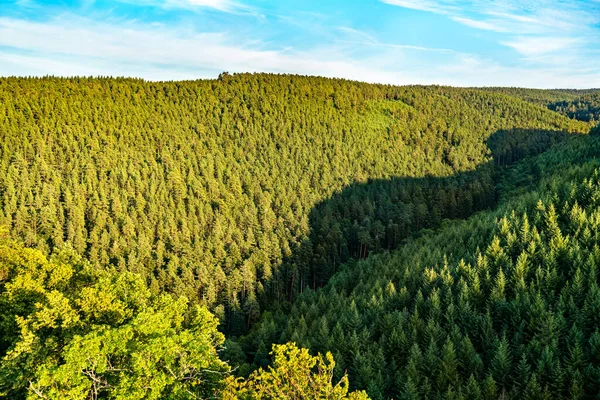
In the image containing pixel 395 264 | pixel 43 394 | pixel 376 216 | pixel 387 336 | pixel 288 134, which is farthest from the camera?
pixel 288 134

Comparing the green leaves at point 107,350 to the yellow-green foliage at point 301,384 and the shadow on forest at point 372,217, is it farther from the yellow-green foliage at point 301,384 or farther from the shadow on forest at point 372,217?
the shadow on forest at point 372,217

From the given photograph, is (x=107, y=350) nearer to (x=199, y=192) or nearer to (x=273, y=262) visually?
(x=273, y=262)

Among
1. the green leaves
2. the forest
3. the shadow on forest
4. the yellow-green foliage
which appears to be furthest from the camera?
the shadow on forest

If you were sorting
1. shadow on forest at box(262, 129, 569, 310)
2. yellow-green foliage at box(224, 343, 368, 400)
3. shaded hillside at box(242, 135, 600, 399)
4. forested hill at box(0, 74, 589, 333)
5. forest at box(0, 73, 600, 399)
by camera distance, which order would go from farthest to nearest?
shadow on forest at box(262, 129, 569, 310), forested hill at box(0, 74, 589, 333), shaded hillside at box(242, 135, 600, 399), forest at box(0, 73, 600, 399), yellow-green foliage at box(224, 343, 368, 400)

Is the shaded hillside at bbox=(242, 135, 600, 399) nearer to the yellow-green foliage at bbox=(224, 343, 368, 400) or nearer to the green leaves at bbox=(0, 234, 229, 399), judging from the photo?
the green leaves at bbox=(0, 234, 229, 399)

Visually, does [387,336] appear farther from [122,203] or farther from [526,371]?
[122,203]

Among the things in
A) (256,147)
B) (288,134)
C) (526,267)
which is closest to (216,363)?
(526,267)

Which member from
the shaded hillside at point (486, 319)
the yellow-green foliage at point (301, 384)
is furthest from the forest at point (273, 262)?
the shaded hillside at point (486, 319)

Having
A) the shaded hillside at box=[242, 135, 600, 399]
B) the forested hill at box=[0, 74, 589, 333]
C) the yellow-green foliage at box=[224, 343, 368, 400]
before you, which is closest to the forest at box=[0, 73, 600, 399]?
the yellow-green foliage at box=[224, 343, 368, 400]
